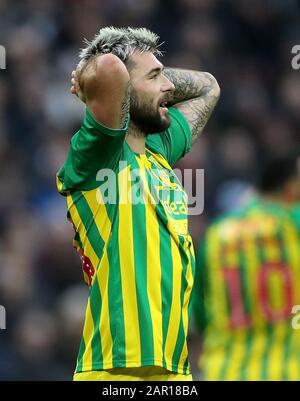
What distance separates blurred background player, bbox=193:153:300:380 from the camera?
14.9ft

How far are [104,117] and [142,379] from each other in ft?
3.56

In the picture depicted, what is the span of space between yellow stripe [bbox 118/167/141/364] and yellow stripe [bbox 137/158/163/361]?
0.22 feet

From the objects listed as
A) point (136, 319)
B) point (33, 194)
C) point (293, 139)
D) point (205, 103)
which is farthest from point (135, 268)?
point (293, 139)

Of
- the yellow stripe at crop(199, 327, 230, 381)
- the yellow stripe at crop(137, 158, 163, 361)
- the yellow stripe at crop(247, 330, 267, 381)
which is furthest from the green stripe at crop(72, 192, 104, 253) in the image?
the yellow stripe at crop(247, 330, 267, 381)

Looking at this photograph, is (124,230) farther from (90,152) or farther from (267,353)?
(267,353)

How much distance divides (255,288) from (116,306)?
629 millimetres

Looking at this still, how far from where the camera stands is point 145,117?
4555 millimetres

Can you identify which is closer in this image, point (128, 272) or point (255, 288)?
point (128, 272)

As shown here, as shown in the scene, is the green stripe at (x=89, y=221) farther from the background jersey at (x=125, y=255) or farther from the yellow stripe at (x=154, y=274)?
the yellow stripe at (x=154, y=274)

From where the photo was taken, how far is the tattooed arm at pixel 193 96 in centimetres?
521

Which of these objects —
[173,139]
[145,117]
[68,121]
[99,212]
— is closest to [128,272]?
[99,212]

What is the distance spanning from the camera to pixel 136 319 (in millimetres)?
4293

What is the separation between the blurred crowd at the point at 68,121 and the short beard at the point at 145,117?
2.97 m
